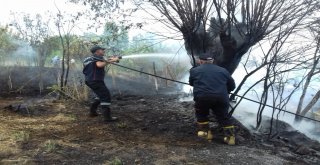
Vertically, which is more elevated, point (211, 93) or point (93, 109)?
point (211, 93)

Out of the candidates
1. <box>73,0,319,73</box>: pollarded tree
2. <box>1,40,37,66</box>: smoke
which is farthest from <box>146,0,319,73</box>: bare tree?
<box>1,40,37,66</box>: smoke

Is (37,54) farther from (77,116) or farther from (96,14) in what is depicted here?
(77,116)

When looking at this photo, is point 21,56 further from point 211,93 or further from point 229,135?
point 229,135

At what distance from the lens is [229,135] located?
6.09 metres

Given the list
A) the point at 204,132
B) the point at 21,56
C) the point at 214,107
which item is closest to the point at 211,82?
the point at 214,107

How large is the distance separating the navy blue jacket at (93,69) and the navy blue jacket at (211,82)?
2.30 meters

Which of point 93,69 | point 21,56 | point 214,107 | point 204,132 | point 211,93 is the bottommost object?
point 204,132

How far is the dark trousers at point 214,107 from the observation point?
5984mm

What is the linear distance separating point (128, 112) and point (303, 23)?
4.29m

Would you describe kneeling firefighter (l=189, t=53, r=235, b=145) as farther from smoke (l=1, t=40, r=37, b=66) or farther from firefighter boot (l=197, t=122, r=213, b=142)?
smoke (l=1, t=40, r=37, b=66)

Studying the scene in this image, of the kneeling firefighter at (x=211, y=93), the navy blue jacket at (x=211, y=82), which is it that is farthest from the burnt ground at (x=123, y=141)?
the navy blue jacket at (x=211, y=82)

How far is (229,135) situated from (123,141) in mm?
1806

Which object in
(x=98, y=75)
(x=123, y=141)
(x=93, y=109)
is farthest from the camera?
(x=93, y=109)

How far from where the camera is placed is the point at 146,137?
6.20m
